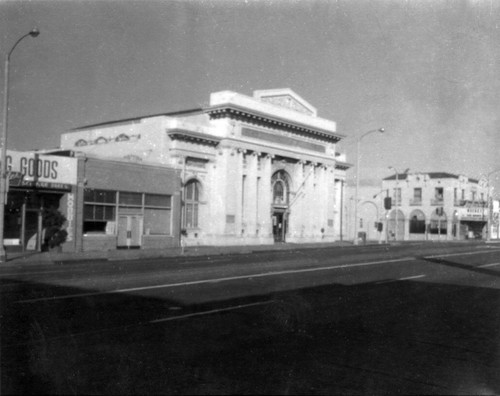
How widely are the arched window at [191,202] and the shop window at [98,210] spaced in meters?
7.71

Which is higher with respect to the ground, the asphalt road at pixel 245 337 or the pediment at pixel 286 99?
the pediment at pixel 286 99

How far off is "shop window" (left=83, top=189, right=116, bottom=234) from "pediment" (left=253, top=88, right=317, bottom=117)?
1756cm

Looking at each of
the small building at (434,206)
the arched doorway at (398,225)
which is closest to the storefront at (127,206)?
the small building at (434,206)

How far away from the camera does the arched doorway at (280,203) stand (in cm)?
4925

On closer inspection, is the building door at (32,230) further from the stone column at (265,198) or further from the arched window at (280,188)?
the arched window at (280,188)

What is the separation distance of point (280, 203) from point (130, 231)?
1723 centimetres

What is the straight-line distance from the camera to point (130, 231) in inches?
1390

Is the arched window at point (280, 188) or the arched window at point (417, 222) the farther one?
the arched window at point (417, 222)

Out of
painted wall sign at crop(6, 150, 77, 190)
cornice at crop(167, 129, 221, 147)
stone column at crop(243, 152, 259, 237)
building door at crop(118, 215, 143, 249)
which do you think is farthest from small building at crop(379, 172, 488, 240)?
painted wall sign at crop(6, 150, 77, 190)

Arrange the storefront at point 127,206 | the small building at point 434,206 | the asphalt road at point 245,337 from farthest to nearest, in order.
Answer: the small building at point 434,206
the storefront at point 127,206
the asphalt road at point 245,337

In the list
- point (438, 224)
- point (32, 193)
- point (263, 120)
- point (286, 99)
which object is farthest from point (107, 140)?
point (438, 224)

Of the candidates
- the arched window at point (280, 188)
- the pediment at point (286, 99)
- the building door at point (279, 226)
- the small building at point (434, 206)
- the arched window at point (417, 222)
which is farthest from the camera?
the arched window at point (417, 222)

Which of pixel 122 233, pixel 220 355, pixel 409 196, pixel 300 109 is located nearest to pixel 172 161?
pixel 122 233

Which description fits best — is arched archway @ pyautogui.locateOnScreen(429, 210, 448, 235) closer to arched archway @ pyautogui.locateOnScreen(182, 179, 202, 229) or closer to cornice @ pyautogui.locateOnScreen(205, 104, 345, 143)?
cornice @ pyautogui.locateOnScreen(205, 104, 345, 143)
